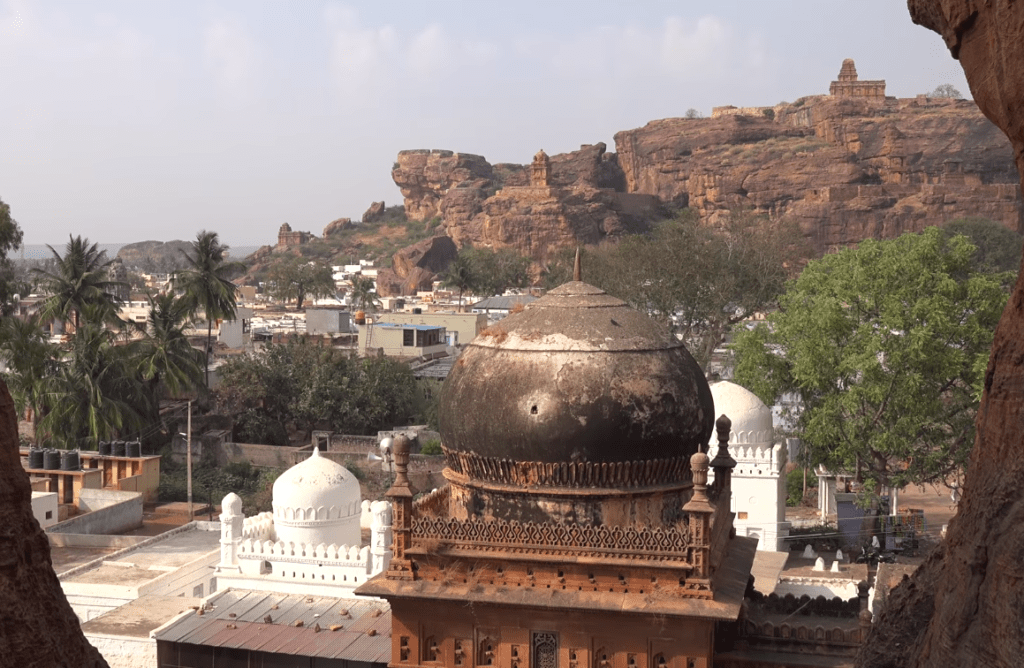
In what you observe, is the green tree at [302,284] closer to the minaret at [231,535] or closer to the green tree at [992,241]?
the green tree at [992,241]

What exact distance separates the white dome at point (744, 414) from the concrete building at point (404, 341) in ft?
80.3

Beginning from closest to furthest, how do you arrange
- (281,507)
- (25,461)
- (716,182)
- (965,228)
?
(281,507) < (25,461) < (965,228) < (716,182)

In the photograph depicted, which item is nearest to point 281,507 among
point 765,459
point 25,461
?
point 765,459

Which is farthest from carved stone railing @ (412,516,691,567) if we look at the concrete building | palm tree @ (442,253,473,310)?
palm tree @ (442,253,473,310)

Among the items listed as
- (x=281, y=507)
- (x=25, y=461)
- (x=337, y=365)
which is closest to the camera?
(x=281, y=507)

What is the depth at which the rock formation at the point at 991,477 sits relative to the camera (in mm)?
4855

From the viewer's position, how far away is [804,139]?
98.2 m

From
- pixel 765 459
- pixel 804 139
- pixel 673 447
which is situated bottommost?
pixel 765 459

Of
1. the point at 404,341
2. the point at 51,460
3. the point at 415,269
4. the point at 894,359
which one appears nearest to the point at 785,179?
the point at 415,269

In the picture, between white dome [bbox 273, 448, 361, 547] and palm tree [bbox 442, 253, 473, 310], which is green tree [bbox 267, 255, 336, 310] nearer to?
palm tree [bbox 442, 253, 473, 310]

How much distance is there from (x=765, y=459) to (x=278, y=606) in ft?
26.9

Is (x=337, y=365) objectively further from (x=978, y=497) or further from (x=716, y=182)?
(x=716, y=182)

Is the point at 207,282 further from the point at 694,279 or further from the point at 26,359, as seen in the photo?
the point at 694,279

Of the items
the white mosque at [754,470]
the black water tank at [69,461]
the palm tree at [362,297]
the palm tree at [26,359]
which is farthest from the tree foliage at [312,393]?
the palm tree at [362,297]
